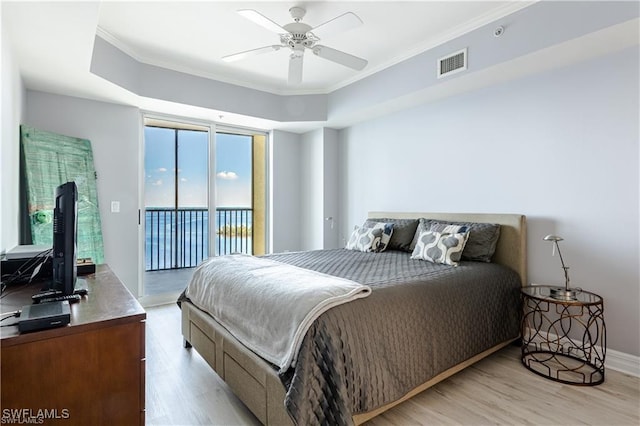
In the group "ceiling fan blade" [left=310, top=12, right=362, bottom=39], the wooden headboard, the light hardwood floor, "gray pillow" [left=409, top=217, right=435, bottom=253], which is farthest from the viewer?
"gray pillow" [left=409, top=217, right=435, bottom=253]

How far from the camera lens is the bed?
146 cm

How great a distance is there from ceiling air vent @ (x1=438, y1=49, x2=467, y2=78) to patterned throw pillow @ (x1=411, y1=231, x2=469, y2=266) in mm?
1458

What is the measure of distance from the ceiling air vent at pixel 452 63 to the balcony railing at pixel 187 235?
131 inches

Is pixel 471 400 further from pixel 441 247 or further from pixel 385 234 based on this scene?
pixel 385 234

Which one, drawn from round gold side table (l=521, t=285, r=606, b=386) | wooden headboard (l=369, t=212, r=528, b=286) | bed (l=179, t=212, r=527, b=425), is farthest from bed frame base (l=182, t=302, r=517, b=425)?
wooden headboard (l=369, t=212, r=528, b=286)

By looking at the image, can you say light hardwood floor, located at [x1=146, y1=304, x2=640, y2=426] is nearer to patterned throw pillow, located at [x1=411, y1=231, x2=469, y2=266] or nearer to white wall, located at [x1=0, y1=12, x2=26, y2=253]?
patterned throw pillow, located at [x1=411, y1=231, x2=469, y2=266]

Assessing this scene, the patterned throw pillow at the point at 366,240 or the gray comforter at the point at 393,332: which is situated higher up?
the patterned throw pillow at the point at 366,240

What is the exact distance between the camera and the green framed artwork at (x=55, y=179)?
9.43 feet

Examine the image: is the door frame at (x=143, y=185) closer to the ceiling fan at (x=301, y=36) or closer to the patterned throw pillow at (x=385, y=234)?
the ceiling fan at (x=301, y=36)

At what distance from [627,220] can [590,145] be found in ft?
2.01

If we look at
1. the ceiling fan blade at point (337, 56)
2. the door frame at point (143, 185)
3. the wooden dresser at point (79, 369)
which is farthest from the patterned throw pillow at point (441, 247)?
the door frame at point (143, 185)

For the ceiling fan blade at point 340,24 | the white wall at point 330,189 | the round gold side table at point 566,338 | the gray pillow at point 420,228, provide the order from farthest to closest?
the white wall at point 330,189, the gray pillow at point 420,228, the round gold side table at point 566,338, the ceiling fan blade at point 340,24

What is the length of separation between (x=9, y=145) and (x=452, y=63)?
11.7ft

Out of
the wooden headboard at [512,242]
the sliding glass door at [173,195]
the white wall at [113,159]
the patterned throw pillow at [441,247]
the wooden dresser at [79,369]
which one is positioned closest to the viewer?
the wooden dresser at [79,369]
